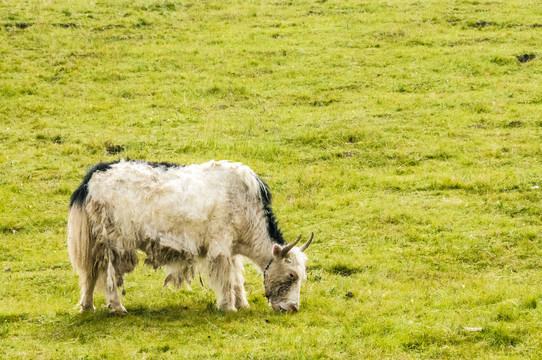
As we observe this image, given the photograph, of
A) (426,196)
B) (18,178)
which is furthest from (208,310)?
(18,178)

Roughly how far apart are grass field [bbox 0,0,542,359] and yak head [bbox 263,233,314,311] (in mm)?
250

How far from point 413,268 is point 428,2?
19375mm

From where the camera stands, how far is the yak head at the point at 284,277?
408 inches

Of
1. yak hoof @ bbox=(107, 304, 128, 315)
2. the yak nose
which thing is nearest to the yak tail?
yak hoof @ bbox=(107, 304, 128, 315)

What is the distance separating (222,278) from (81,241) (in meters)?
2.21

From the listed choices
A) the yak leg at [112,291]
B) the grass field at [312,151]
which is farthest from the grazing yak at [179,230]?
the grass field at [312,151]

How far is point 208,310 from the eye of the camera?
10430mm

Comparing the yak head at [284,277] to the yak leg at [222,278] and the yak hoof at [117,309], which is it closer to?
the yak leg at [222,278]

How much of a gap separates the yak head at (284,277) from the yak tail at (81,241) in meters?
2.73

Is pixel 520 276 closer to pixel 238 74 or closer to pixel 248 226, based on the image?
pixel 248 226

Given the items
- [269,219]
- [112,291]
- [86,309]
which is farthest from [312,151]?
[86,309]

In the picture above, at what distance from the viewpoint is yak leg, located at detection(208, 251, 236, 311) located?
406 inches

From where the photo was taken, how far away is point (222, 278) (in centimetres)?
1029

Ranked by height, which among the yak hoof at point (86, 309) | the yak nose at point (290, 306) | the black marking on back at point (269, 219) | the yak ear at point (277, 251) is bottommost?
the yak hoof at point (86, 309)
